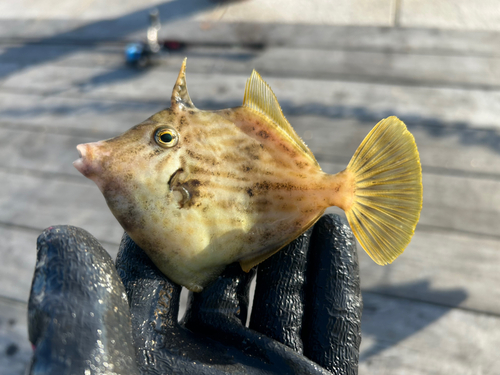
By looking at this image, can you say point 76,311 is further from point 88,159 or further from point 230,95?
point 230,95

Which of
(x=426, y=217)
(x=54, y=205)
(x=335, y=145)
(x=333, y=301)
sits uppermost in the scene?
(x=335, y=145)

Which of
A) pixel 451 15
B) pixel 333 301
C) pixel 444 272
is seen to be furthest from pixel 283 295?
pixel 451 15

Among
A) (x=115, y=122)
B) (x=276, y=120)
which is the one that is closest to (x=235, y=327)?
(x=276, y=120)

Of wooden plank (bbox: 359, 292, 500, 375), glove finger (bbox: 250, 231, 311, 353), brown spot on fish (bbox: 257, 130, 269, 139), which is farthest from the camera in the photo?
wooden plank (bbox: 359, 292, 500, 375)

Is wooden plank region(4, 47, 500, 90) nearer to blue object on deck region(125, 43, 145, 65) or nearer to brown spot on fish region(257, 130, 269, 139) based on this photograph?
blue object on deck region(125, 43, 145, 65)

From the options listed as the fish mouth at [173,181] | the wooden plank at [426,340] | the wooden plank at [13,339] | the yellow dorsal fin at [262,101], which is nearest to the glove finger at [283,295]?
the yellow dorsal fin at [262,101]

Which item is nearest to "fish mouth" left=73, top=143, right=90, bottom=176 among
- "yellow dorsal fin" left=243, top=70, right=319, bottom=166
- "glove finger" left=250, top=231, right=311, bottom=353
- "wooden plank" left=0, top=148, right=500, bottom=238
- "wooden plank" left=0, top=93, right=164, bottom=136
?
"yellow dorsal fin" left=243, top=70, right=319, bottom=166
